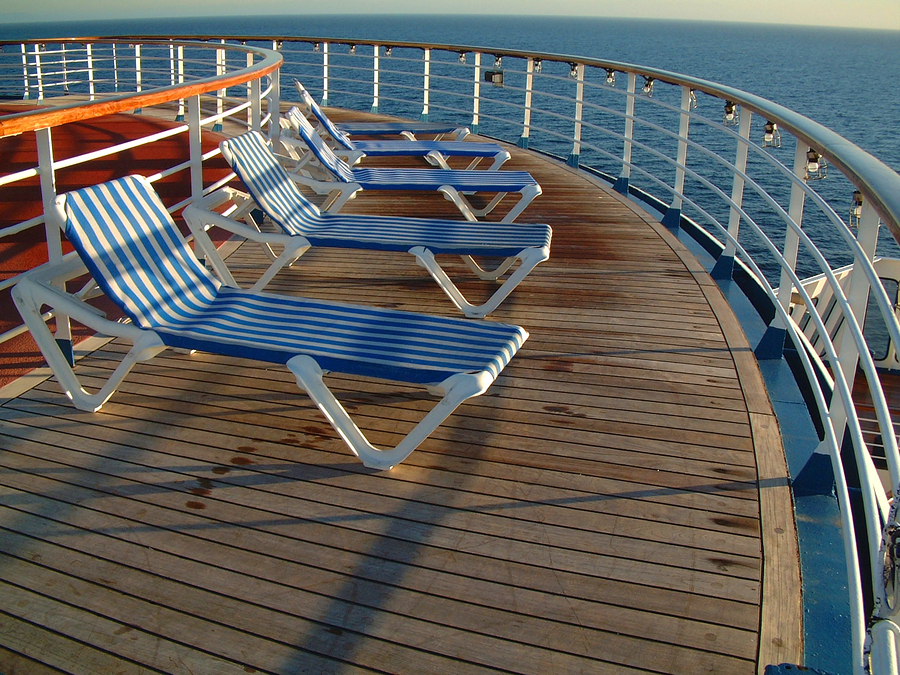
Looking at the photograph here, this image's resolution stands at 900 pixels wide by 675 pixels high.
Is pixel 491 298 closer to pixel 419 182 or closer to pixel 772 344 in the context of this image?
pixel 772 344

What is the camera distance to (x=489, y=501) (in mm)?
2105

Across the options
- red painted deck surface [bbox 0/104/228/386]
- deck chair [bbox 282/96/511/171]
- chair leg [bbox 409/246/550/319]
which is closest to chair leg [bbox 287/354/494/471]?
chair leg [bbox 409/246/550/319]

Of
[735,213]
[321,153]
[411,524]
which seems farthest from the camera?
[321,153]

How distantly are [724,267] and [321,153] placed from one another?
92.4 inches

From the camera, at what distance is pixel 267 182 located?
3.76 meters

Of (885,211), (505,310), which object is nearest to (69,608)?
(885,211)

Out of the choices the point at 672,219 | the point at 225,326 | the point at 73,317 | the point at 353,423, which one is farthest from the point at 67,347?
the point at 672,219

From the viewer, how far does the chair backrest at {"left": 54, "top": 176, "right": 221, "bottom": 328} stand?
8.11ft

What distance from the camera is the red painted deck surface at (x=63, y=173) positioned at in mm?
3118

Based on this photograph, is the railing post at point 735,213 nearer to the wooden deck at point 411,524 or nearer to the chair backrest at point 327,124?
the wooden deck at point 411,524

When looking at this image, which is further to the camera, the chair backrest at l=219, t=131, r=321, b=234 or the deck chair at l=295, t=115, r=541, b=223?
the deck chair at l=295, t=115, r=541, b=223

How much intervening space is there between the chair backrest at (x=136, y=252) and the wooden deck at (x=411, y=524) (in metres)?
0.30

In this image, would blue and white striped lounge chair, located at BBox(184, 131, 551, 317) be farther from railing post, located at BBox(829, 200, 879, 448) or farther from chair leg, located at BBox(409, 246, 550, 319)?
railing post, located at BBox(829, 200, 879, 448)

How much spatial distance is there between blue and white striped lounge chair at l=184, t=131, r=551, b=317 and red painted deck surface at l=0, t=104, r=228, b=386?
816 millimetres
